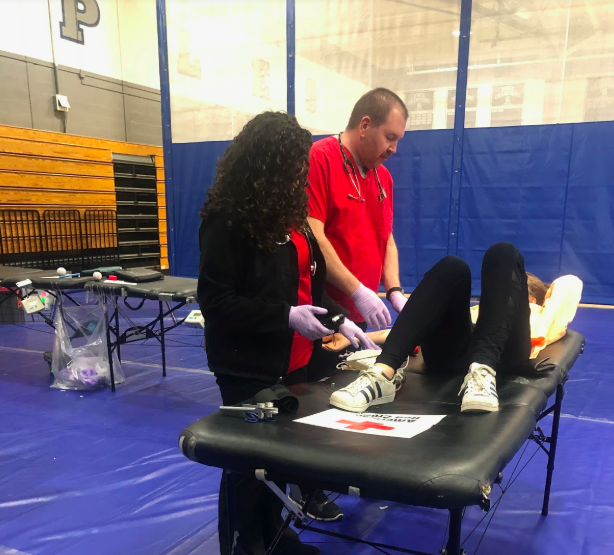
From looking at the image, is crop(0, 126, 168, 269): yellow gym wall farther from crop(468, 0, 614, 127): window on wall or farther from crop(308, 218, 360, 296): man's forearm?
crop(308, 218, 360, 296): man's forearm

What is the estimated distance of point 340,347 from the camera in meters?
1.45

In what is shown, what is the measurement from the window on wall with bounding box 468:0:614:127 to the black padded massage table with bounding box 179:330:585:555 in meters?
4.21

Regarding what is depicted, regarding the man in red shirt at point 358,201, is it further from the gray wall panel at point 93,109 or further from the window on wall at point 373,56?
the gray wall panel at point 93,109

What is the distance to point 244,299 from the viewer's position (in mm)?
1024

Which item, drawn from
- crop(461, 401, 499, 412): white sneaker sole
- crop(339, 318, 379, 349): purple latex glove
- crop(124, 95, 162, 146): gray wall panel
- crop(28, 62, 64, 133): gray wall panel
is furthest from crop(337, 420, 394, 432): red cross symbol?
crop(124, 95, 162, 146): gray wall panel

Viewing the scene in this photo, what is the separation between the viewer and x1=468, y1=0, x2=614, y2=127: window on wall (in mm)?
4285

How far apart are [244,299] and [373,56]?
4840mm

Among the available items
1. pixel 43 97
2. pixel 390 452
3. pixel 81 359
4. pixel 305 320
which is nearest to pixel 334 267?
pixel 305 320

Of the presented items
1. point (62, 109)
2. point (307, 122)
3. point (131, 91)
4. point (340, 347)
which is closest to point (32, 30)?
point (62, 109)

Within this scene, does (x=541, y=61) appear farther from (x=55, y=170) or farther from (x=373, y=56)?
(x=55, y=170)

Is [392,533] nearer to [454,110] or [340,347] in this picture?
[340,347]

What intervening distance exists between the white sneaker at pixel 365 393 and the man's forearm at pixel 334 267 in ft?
1.13

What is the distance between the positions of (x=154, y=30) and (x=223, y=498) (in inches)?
324

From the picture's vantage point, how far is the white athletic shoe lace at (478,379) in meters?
1.08
